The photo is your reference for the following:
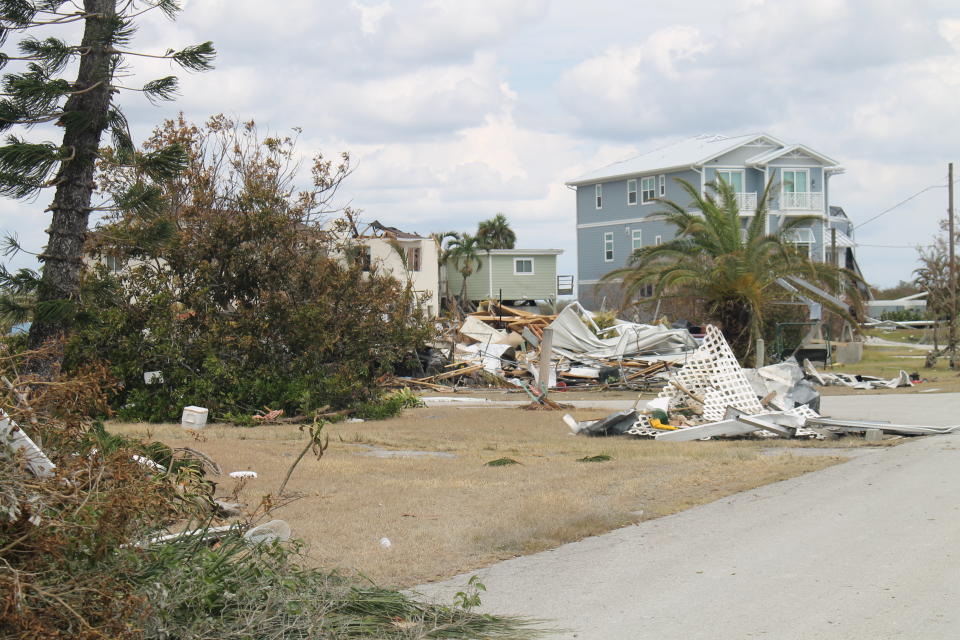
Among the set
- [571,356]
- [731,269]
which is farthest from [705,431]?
[571,356]

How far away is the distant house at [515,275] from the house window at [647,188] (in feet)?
18.7

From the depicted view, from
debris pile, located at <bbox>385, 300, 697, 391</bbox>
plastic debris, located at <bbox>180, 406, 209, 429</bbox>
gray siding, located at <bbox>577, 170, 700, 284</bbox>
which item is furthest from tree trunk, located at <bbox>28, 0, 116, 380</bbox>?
gray siding, located at <bbox>577, 170, 700, 284</bbox>

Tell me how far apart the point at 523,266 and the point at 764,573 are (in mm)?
50573

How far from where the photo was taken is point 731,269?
27.0 m

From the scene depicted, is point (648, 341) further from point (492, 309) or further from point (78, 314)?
point (78, 314)

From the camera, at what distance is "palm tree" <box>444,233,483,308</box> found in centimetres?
5631

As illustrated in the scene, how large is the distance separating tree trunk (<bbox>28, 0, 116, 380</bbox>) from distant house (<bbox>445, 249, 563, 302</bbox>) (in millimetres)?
46696

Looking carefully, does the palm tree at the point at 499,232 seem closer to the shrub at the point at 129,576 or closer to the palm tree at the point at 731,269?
the palm tree at the point at 731,269

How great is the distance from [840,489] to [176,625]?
25.8ft

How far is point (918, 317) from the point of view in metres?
73.9

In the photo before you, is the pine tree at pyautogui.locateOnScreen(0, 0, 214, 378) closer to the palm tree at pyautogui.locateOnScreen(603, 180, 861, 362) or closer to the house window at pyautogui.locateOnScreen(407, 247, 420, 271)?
the palm tree at pyautogui.locateOnScreen(603, 180, 861, 362)

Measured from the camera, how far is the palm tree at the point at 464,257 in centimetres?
5631

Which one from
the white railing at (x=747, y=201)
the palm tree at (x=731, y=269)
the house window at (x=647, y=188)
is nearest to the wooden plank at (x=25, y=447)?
the palm tree at (x=731, y=269)

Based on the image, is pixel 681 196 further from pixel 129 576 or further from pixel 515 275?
pixel 129 576
